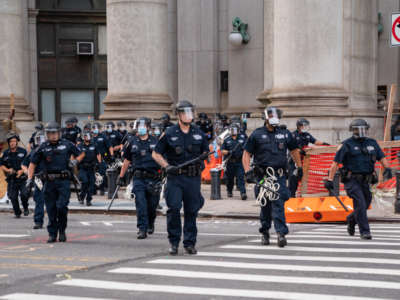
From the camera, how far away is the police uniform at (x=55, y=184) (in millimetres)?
12062

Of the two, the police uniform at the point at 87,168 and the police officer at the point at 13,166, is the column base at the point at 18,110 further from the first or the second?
the police officer at the point at 13,166

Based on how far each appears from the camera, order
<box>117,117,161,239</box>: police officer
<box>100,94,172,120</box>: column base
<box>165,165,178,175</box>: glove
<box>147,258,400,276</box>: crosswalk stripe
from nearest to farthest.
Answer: <box>147,258,400,276</box>: crosswalk stripe → <box>165,165,178,175</box>: glove → <box>117,117,161,239</box>: police officer → <box>100,94,172,120</box>: column base

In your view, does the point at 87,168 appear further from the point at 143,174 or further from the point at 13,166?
the point at 143,174

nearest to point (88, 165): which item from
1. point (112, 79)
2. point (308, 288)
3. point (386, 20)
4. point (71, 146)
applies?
point (112, 79)

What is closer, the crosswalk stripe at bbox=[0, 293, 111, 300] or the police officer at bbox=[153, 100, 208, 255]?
the crosswalk stripe at bbox=[0, 293, 111, 300]

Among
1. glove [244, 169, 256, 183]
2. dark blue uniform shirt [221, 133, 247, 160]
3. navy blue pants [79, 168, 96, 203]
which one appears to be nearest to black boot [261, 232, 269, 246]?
glove [244, 169, 256, 183]

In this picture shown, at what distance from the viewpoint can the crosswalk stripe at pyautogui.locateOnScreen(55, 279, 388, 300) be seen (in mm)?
7324

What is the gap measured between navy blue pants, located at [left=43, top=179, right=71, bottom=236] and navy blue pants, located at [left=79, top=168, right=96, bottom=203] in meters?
5.96

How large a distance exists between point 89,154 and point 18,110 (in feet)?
30.8

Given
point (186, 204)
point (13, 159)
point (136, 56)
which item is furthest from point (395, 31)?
point (136, 56)

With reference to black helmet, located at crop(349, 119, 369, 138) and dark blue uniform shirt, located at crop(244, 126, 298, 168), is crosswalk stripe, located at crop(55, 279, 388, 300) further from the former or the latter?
black helmet, located at crop(349, 119, 369, 138)

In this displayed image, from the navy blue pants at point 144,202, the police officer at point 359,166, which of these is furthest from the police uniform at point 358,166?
the navy blue pants at point 144,202

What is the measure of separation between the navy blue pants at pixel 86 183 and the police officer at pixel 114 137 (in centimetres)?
246

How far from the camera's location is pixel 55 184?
39.6ft
